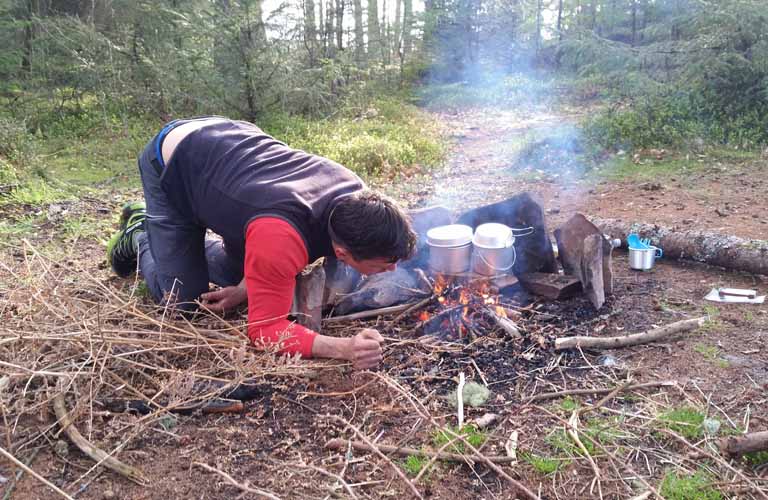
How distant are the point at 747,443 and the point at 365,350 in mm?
1569

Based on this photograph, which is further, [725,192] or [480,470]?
[725,192]

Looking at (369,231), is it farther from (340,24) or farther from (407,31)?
(407,31)

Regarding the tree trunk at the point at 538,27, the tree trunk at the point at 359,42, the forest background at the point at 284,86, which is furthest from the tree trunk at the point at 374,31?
the tree trunk at the point at 538,27

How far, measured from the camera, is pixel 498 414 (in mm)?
2494

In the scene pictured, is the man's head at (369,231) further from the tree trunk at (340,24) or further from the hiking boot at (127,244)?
the tree trunk at (340,24)

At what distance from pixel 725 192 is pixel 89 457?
619 cm

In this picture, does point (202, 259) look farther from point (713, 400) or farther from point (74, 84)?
point (74, 84)

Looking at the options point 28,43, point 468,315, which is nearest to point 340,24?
point 28,43

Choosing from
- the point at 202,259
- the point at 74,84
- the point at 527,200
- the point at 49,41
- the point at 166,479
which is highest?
the point at 49,41

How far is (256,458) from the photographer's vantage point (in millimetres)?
2254

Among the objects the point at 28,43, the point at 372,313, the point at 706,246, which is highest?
the point at 28,43

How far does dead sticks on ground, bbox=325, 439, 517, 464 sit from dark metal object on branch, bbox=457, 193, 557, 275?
171 centimetres

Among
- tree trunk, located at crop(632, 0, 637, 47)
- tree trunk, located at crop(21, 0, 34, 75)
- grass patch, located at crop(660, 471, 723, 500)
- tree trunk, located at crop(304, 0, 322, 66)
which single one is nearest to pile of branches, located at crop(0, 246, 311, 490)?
grass patch, located at crop(660, 471, 723, 500)

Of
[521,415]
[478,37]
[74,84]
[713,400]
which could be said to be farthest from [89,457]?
[478,37]
